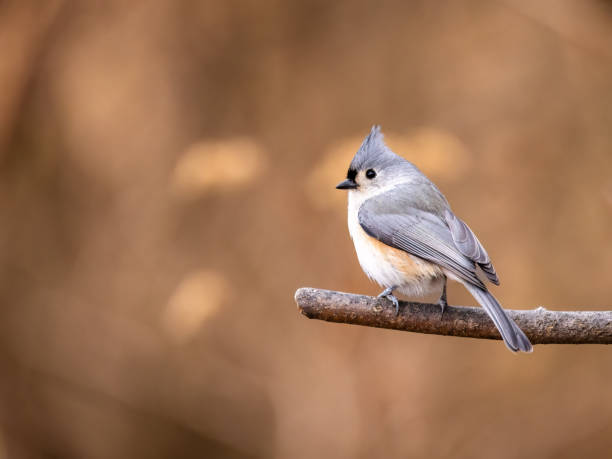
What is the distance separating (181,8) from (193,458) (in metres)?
2.38

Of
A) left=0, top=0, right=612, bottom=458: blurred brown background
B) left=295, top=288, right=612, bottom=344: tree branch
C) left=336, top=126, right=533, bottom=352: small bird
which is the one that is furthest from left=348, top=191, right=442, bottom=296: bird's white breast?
left=0, top=0, right=612, bottom=458: blurred brown background

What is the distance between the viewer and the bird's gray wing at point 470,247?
180 centimetres

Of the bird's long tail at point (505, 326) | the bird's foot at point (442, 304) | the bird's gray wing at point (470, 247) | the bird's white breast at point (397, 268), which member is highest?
the bird's gray wing at point (470, 247)

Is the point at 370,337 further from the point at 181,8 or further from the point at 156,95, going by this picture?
the point at 181,8

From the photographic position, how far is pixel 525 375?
3160mm

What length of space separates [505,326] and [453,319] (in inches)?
8.4

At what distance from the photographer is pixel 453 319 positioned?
1.73 m

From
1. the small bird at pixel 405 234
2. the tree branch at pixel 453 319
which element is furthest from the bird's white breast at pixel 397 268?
the tree branch at pixel 453 319

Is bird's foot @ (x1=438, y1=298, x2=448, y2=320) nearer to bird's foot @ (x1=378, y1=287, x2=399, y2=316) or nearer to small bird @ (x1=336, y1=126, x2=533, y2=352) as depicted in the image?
small bird @ (x1=336, y1=126, x2=533, y2=352)

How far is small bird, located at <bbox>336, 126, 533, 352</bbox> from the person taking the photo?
181 centimetres

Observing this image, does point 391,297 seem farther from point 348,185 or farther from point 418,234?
point 348,185

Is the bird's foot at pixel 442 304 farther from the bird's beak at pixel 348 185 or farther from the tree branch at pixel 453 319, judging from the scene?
the bird's beak at pixel 348 185

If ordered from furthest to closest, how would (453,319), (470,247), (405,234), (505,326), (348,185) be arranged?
(348,185) < (405,234) < (470,247) < (453,319) < (505,326)

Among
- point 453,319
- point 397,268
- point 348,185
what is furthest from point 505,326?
point 348,185
